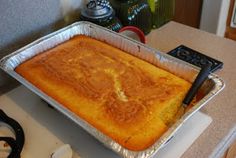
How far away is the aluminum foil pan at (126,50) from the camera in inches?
22.1

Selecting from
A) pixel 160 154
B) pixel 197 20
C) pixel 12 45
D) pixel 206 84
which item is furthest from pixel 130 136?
pixel 197 20

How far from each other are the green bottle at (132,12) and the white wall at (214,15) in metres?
0.71

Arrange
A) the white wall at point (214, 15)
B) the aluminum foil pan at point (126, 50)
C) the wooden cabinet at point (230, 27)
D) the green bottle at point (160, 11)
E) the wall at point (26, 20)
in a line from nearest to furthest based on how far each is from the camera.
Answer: the aluminum foil pan at point (126, 50) < the wall at point (26, 20) < the green bottle at point (160, 11) < the white wall at point (214, 15) < the wooden cabinet at point (230, 27)

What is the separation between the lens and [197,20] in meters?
1.72

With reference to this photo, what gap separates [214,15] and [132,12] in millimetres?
806

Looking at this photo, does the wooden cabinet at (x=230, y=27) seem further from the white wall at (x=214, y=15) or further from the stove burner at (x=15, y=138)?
the stove burner at (x=15, y=138)

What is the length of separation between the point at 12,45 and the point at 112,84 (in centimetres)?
32

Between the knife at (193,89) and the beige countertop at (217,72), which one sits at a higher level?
the knife at (193,89)

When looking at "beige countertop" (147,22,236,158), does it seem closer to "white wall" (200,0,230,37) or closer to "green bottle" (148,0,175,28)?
"green bottle" (148,0,175,28)

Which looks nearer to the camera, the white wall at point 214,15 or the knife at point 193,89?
the knife at point 193,89

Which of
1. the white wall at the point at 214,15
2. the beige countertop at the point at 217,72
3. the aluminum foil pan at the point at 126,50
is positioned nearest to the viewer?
the aluminum foil pan at the point at 126,50

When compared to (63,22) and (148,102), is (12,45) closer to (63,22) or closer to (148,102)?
(63,22)

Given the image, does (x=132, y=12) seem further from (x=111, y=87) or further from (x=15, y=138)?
(x=15, y=138)

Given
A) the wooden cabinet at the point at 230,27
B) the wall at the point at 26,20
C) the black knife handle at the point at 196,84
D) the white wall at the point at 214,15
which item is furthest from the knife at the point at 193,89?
the wooden cabinet at the point at 230,27
